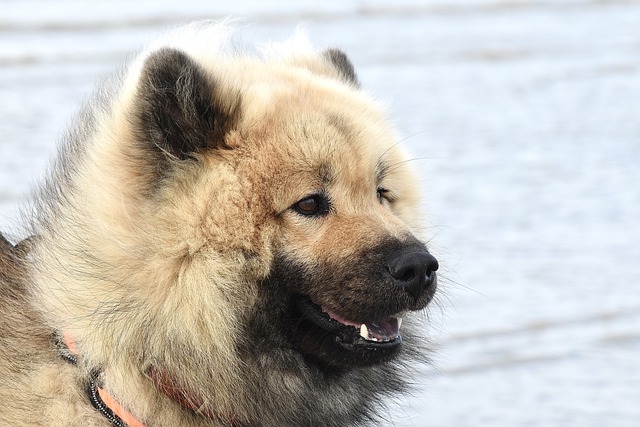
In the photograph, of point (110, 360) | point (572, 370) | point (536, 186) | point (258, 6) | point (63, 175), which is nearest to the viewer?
point (110, 360)

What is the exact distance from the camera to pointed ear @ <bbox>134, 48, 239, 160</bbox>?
3037mm

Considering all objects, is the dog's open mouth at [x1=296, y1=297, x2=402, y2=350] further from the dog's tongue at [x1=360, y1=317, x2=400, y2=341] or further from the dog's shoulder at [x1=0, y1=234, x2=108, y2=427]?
the dog's shoulder at [x1=0, y1=234, x2=108, y2=427]

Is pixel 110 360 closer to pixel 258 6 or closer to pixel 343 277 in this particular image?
pixel 343 277


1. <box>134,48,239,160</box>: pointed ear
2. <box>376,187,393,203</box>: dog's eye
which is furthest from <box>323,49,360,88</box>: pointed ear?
<box>134,48,239,160</box>: pointed ear

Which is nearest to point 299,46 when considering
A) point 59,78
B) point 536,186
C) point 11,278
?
point 11,278

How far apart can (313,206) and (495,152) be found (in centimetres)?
561

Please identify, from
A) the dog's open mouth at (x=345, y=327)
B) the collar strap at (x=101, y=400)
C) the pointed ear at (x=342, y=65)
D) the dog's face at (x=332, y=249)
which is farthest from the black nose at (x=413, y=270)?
the pointed ear at (x=342, y=65)

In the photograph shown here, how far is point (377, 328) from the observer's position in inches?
127

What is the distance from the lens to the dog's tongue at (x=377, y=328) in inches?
125

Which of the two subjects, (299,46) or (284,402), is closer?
(284,402)

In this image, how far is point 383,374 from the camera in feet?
11.4

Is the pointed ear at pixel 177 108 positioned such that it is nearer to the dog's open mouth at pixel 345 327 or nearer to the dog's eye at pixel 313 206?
the dog's eye at pixel 313 206

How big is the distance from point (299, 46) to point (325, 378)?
1.25m

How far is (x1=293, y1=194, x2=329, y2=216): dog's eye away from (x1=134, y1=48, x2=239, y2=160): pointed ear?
0.94 feet
